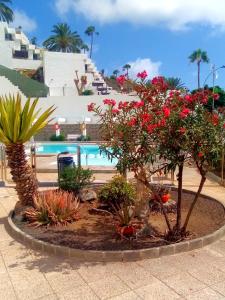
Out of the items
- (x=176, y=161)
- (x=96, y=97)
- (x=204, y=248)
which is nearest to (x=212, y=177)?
(x=204, y=248)

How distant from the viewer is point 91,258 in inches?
223

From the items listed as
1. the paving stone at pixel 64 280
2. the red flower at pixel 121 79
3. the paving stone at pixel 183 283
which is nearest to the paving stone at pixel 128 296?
the paving stone at pixel 183 283

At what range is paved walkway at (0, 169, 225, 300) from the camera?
4613 mm

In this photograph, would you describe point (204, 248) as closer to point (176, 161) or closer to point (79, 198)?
point (176, 161)

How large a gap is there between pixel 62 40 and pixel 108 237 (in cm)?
6838

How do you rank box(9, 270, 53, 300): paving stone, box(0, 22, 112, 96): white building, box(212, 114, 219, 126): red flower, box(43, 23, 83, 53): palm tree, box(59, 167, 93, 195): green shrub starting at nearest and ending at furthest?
box(9, 270, 53, 300): paving stone < box(212, 114, 219, 126): red flower < box(59, 167, 93, 195): green shrub < box(0, 22, 112, 96): white building < box(43, 23, 83, 53): palm tree

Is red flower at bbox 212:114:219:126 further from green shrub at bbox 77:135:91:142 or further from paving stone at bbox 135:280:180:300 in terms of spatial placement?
green shrub at bbox 77:135:91:142

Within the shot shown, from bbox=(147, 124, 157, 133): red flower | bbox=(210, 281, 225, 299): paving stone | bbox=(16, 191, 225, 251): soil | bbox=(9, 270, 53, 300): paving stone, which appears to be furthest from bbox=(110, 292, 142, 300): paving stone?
bbox=(147, 124, 157, 133): red flower

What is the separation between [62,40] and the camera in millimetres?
70188

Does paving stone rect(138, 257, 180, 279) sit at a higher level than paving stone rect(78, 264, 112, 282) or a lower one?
higher

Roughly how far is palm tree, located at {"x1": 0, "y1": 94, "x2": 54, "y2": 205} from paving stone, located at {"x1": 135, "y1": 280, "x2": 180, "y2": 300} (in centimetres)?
385

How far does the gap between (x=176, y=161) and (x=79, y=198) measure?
3.76 meters

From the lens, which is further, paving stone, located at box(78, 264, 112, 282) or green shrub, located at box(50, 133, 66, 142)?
green shrub, located at box(50, 133, 66, 142)

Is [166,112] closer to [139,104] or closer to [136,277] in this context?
[139,104]
